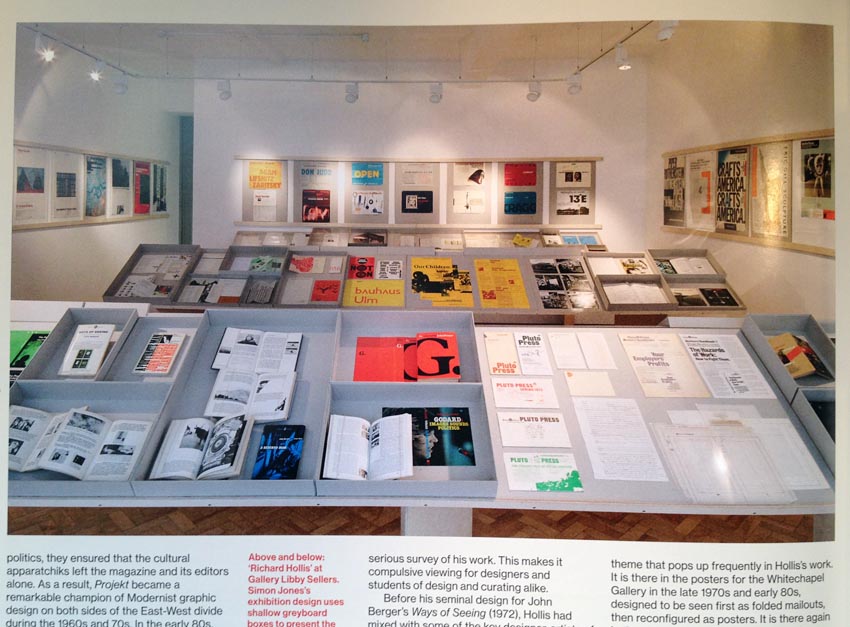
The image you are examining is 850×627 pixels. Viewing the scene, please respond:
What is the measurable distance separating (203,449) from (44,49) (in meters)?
1.46

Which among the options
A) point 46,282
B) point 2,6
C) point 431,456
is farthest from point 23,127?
point 431,456

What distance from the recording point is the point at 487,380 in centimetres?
179

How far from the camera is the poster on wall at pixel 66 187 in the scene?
6.90ft

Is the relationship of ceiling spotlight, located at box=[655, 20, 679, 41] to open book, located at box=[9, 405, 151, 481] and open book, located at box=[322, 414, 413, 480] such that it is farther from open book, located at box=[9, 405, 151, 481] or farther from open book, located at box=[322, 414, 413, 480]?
open book, located at box=[9, 405, 151, 481]

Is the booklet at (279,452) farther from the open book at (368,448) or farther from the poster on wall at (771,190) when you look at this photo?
the poster on wall at (771,190)

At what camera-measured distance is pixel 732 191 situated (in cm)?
318

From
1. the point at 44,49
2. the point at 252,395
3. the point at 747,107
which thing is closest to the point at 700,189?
the point at 747,107

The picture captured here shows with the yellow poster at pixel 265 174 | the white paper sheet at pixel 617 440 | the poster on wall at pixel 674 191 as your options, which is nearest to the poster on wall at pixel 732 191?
the poster on wall at pixel 674 191

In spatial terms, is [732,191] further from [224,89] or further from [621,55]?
[224,89]

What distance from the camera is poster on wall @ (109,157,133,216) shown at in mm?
2721

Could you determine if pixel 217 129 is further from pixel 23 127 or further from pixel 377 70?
pixel 23 127

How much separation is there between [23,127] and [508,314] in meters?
2.36

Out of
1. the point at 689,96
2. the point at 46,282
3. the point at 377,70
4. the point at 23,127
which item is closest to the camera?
the point at 23,127

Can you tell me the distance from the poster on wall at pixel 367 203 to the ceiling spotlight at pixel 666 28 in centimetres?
322
